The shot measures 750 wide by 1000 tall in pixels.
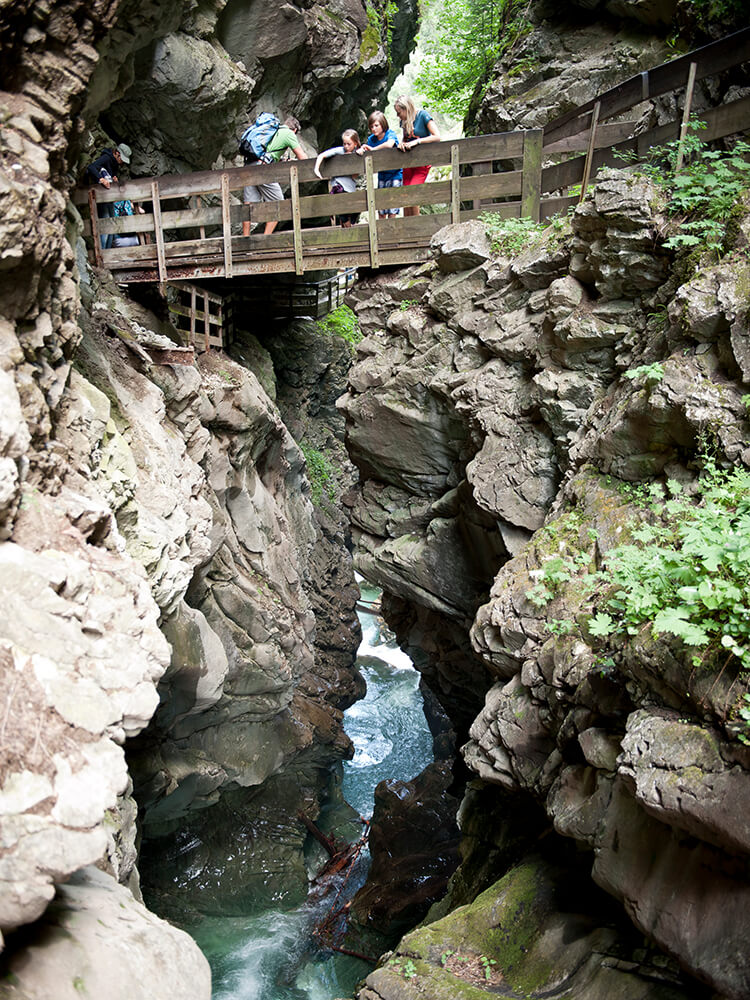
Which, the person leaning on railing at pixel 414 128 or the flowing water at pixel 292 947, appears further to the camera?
the flowing water at pixel 292 947

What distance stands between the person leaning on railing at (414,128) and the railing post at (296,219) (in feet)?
5.23

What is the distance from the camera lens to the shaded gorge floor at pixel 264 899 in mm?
11039

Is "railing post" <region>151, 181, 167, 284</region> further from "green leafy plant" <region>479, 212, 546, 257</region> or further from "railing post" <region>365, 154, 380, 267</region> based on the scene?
"green leafy plant" <region>479, 212, 546, 257</region>

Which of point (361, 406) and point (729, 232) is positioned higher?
point (729, 232)

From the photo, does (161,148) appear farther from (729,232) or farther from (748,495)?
(748,495)

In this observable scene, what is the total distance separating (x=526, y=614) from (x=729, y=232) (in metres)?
3.97

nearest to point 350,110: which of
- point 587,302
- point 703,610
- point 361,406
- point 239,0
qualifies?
point 239,0

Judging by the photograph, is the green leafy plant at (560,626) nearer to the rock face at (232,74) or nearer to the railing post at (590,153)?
the railing post at (590,153)

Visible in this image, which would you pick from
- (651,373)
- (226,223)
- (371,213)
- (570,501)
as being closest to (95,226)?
(226,223)

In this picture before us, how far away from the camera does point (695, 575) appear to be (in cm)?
440

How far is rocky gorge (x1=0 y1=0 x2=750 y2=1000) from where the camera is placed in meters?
3.92

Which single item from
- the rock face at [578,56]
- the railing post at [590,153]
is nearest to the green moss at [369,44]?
the rock face at [578,56]

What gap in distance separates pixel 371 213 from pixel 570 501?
5305mm

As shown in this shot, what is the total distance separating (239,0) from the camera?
1355cm
